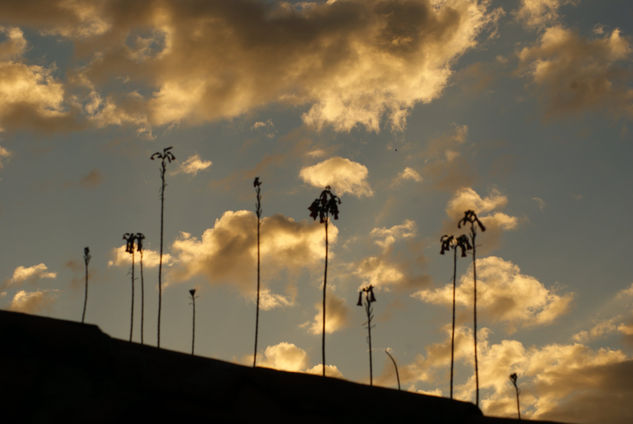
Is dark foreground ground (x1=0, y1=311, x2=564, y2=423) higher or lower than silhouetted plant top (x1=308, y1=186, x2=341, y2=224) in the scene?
lower

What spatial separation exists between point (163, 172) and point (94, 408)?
31595 mm

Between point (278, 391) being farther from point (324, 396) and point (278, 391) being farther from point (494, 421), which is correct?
point (494, 421)

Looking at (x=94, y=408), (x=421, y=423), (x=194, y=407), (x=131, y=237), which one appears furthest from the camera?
(x=131, y=237)

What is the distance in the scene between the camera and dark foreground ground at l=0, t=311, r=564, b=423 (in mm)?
26297

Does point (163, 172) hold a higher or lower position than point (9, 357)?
higher

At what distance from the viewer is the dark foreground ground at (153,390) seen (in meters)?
26.3

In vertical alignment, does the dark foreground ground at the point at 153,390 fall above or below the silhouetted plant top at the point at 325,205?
below

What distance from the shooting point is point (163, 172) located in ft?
181

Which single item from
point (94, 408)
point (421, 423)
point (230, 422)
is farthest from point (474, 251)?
point (94, 408)

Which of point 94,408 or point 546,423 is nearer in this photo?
point 94,408

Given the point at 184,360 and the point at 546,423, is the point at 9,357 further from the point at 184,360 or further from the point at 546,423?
the point at 546,423

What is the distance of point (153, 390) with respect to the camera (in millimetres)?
29078

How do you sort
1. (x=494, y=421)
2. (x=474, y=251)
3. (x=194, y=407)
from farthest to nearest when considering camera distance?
1. (x=474, y=251)
2. (x=494, y=421)
3. (x=194, y=407)

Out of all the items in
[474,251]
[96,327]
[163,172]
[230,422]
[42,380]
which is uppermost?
[163,172]
